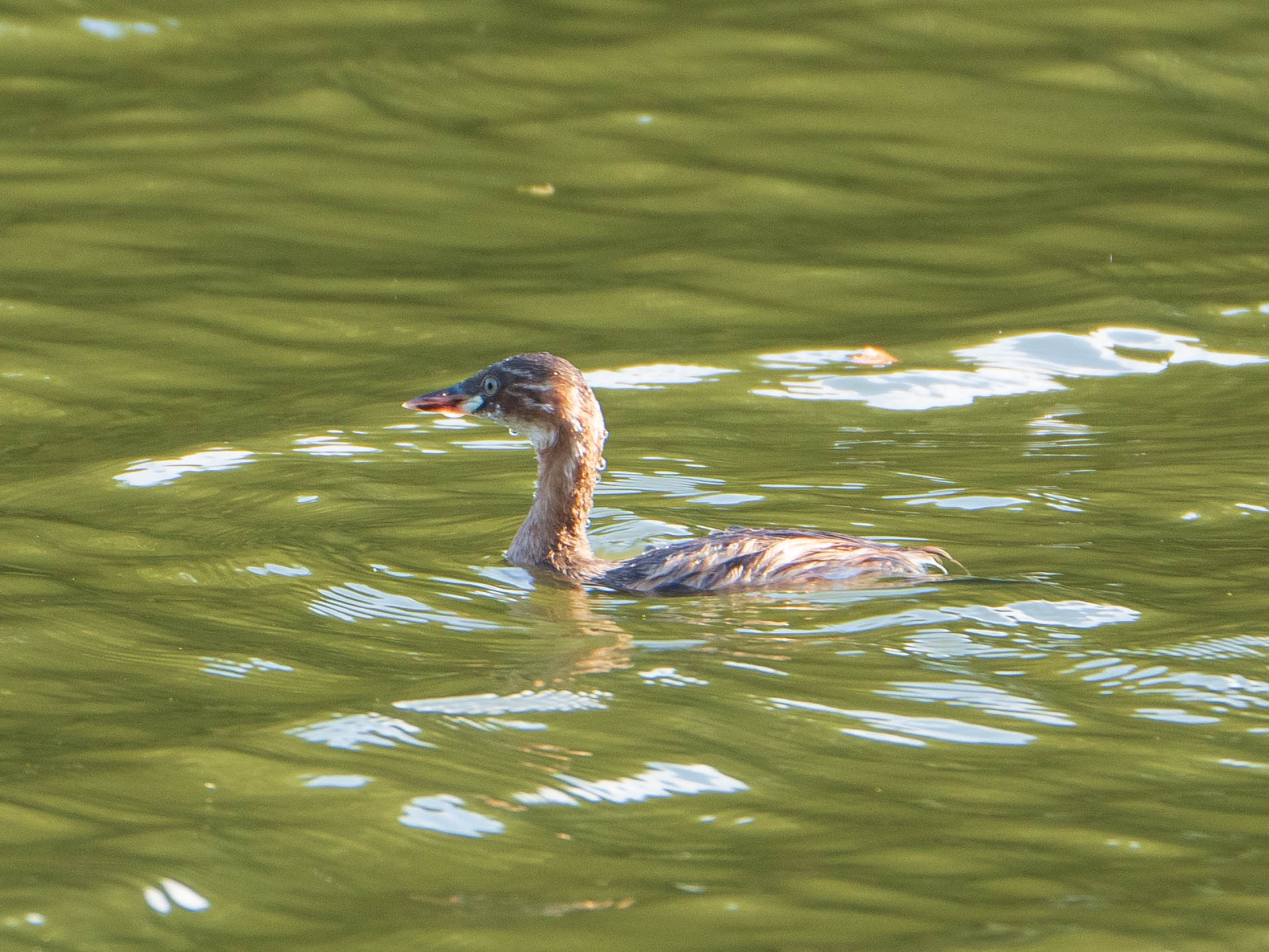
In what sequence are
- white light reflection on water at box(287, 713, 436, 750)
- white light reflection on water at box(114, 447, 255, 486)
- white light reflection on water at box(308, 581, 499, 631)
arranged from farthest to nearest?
1. white light reflection on water at box(114, 447, 255, 486)
2. white light reflection on water at box(308, 581, 499, 631)
3. white light reflection on water at box(287, 713, 436, 750)

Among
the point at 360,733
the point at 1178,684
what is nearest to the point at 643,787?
the point at 360,733

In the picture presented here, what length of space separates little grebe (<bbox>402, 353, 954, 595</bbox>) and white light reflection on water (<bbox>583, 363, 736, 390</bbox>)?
2.37 m

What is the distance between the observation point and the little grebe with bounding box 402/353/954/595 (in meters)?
7.56

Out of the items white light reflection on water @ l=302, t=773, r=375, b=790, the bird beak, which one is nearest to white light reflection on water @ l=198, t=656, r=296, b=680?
white light reflection on water @ l=302, t=773, r=375, b=790

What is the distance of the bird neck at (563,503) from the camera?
8312 mm

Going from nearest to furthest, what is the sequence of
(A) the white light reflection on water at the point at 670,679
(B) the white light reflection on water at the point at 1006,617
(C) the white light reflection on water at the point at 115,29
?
(A) the white light reflection on water at the point at 670,679
(B) the white light reflection on water at the point at 1006,617
(C) the white light reflection on water at the point at 115,29

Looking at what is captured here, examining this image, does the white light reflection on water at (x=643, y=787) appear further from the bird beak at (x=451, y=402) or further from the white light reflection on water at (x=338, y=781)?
the bird beak at (x=451, y=402)

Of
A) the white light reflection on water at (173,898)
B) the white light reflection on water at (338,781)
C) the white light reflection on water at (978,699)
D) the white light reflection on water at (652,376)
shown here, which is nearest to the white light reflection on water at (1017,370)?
the white light reflection on water at (652,376)

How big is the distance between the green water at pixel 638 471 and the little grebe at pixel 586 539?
18cm

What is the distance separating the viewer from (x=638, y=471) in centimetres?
962

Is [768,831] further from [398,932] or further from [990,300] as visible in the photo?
[990,300]

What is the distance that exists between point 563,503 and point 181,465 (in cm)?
224

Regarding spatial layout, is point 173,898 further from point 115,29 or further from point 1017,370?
point 115,29

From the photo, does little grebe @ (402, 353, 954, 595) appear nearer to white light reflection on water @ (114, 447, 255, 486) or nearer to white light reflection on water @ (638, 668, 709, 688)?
white light reflection on water @ (638, 668, 709, 688)
